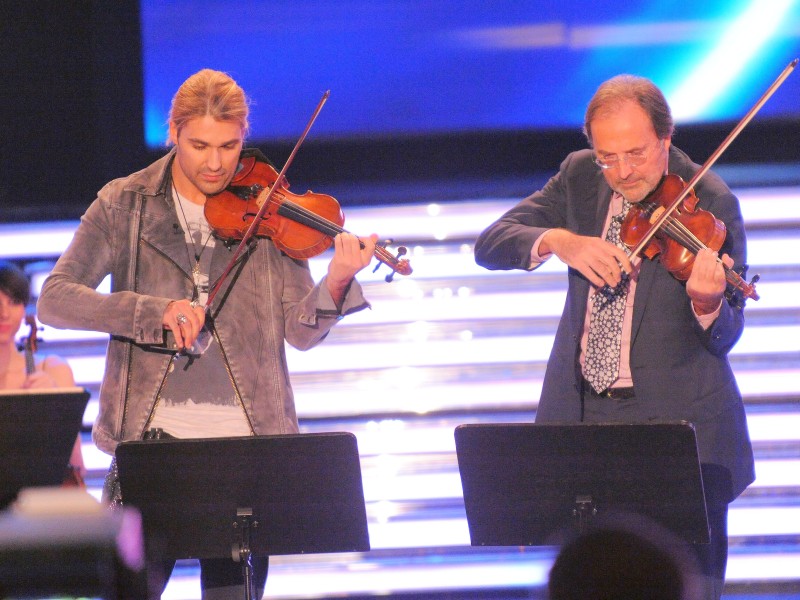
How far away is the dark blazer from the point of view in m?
3.05

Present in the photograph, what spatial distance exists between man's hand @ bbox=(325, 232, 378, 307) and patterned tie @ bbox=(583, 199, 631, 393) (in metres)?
0.62

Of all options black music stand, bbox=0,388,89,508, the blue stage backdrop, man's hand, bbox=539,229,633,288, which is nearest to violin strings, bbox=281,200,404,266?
man's hand, bbox=539,229,633,288

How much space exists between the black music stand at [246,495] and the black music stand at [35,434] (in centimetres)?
20

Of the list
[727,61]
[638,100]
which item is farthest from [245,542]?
[727,61]

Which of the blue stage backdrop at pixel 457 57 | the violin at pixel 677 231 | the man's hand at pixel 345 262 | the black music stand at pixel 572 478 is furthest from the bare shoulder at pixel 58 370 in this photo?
the violin at pixel 677 231

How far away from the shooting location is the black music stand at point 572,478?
273cm

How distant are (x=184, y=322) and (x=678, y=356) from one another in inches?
49.5

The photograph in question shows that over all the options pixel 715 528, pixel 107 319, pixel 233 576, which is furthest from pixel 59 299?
pixel 715 528

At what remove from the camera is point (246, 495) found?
287cm

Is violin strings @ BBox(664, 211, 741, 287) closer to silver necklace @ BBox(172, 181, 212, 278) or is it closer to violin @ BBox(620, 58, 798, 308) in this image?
violin @ BBox(620, 58, 798, 308)

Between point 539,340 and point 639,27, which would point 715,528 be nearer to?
point 539,340

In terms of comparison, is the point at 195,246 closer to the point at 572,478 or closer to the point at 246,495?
the point at 246,495

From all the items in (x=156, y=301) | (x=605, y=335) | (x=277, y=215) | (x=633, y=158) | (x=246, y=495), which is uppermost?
Result: (x=633, y=158)

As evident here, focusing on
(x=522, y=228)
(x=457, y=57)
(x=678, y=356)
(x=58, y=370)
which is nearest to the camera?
(x=678, y=356)
